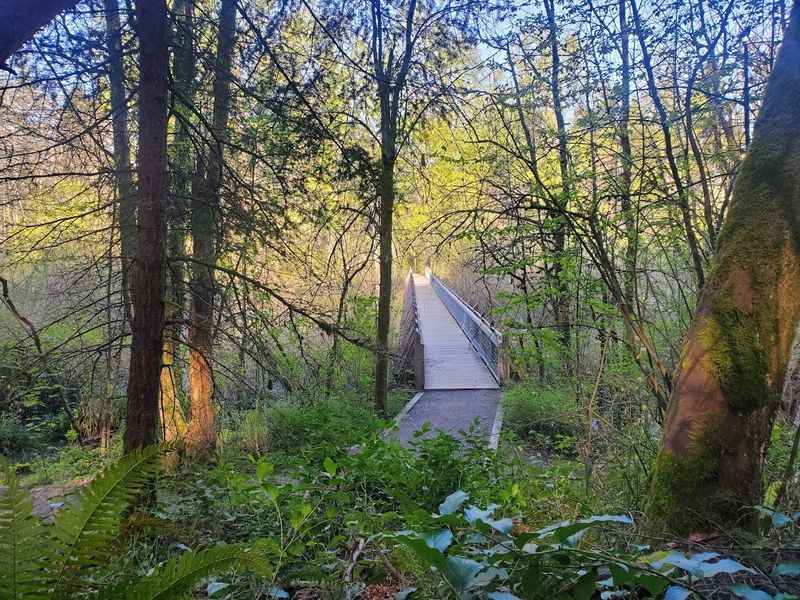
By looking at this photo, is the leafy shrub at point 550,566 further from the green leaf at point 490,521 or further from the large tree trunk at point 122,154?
the large tree trunk at point 122,154

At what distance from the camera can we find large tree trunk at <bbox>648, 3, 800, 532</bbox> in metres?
1.85

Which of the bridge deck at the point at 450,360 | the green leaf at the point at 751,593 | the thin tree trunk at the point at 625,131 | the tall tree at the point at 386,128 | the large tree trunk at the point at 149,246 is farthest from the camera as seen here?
the bridge deck at the point at 450,360

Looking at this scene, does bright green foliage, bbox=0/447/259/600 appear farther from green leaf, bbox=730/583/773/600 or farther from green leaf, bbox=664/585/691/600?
green leaf, bbox=730/583/773/600

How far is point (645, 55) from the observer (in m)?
3.38

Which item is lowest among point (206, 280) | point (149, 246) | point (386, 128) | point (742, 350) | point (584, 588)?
point (584, 588)

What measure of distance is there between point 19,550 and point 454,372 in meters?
11.4

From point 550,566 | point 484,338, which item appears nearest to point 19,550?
point 550,566

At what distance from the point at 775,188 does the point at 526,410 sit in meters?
6.51

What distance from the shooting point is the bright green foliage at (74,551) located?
3.71ft

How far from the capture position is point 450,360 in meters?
13.3

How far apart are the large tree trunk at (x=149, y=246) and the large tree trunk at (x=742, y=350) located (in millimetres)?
2864

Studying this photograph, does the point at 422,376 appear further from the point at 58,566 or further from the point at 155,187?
the point at 58,566

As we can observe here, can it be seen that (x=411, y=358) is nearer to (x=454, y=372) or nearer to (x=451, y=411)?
(x=454, y=372)

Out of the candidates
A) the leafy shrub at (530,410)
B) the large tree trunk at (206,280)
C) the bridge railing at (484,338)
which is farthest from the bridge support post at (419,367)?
the large tree trunk at (206,280)
